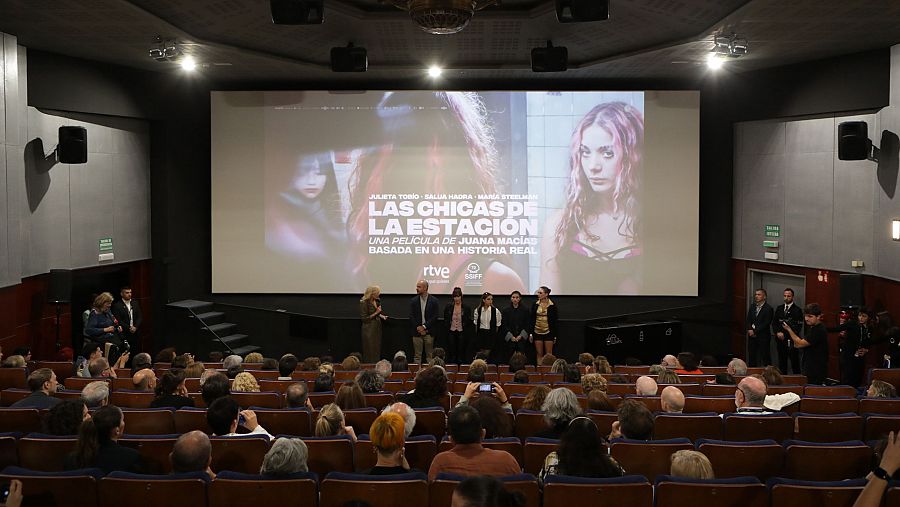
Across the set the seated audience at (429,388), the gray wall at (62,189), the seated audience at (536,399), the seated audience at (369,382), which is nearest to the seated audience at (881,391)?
the seated audience at (536,399)

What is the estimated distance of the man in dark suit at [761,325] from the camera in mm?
11578

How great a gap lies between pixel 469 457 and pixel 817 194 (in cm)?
957

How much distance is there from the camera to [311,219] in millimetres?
13336

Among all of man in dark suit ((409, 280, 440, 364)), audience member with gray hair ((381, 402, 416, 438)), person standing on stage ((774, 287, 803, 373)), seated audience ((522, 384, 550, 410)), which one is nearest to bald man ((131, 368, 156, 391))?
audience member with gray hair ((381, 402, 416, 438))

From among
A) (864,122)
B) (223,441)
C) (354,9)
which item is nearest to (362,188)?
(354,9)

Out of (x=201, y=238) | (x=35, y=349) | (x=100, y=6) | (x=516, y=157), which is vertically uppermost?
(x=100, y=6)

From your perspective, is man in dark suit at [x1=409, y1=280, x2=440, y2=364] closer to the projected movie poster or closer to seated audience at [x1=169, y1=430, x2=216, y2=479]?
the projected movie poster

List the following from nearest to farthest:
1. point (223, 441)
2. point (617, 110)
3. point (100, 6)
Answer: point (223, 441)
point (100, 6)
point (617, 110)

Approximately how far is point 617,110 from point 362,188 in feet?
14.2

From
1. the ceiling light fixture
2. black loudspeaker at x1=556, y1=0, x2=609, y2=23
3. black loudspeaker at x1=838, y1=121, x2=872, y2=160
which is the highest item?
black loudspeaker at x1=556, y1=0, x2=609, y2=23

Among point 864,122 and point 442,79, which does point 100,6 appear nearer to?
point 442,79

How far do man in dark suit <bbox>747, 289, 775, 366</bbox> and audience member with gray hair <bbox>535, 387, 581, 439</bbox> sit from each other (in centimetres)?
761

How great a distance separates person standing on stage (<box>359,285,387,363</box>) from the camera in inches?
471

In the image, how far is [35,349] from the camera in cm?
1085
